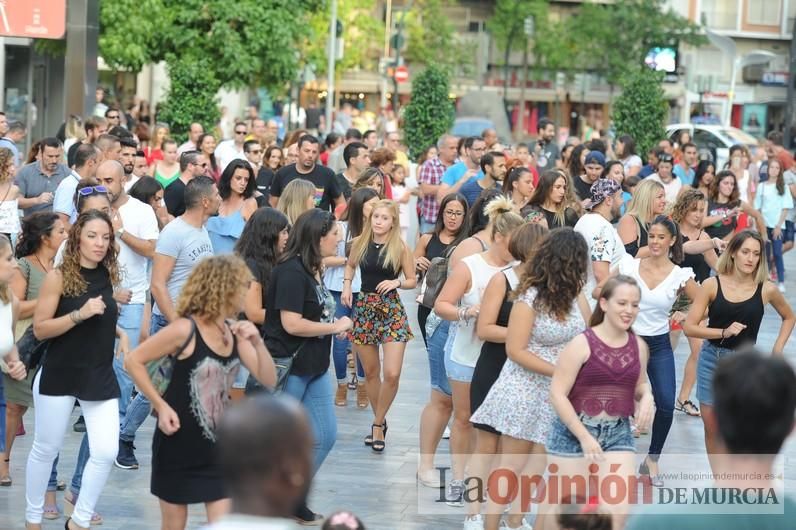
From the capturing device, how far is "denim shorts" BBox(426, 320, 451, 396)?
8297mm

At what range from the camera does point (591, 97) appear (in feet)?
226

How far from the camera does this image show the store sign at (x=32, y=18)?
14.1 meters

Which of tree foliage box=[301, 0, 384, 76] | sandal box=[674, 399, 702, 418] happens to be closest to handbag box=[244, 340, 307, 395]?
sandal box=[674, 399, 702, 418]

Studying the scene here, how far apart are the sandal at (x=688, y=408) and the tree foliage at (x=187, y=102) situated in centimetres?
1327

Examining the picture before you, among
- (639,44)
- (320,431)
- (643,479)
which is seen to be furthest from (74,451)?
(639,44)

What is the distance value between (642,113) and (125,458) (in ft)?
61.6

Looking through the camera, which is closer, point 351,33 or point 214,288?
point 214,288

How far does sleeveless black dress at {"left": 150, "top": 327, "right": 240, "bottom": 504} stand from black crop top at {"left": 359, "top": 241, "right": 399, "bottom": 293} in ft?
12.8

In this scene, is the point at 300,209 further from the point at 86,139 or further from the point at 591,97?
the point at 591,97

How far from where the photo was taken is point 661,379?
852 centimetres

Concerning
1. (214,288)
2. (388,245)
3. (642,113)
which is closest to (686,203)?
(388,245)

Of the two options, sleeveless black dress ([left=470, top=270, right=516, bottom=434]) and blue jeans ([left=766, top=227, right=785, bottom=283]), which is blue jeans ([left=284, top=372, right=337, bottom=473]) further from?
blue jeans ([left=766, top=227, right=785, bottom=283])

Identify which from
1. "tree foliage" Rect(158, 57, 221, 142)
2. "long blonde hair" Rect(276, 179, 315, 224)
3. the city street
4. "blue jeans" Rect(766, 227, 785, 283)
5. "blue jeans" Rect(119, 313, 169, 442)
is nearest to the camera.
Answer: the city street

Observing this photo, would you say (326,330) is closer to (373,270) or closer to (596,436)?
(596,436)
